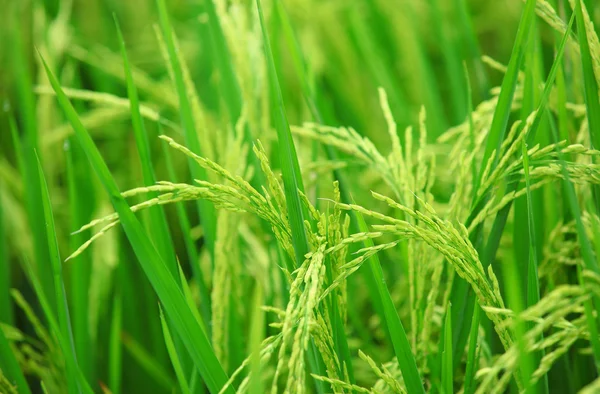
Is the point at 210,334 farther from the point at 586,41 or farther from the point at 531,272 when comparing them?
the point at 586,41

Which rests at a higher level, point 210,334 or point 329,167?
point 329,167

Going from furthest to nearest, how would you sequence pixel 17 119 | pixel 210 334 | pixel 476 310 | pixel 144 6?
pixel 144 6 → pixel 17 119 → pixel 210 334 → pixel 476 310

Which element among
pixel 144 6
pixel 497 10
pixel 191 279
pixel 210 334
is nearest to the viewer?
pixel 210 334

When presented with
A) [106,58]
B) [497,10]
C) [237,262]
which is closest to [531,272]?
[237,262]

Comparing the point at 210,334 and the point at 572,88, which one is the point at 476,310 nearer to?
the point at 210,334

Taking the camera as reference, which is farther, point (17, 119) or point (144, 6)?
point (144, 6)

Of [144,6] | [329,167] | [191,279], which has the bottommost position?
[191,279]
